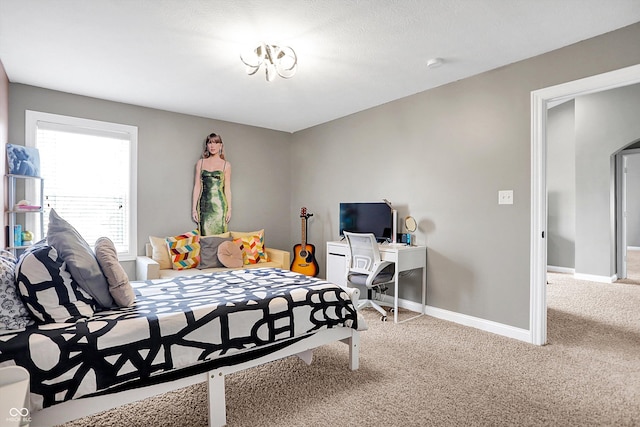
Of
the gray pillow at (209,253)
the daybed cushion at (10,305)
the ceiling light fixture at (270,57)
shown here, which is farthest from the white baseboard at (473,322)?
the daybed cushion at (10,305)

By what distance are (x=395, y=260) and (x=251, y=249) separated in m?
1.93

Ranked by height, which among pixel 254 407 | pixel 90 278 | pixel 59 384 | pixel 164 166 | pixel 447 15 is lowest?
pixel 254 407

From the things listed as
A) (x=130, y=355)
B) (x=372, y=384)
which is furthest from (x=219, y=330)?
(x=372, y=384)

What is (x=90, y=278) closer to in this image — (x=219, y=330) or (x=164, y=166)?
(x=219, y=330)

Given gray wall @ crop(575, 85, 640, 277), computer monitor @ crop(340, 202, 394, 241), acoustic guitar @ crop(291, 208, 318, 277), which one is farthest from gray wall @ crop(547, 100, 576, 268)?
acoustic guitar @ crop(291, 208, 318, 277)

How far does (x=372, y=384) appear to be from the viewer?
215cm

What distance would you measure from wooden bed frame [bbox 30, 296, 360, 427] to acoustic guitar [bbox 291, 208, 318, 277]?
95.0 inches

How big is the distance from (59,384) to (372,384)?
1632 mm

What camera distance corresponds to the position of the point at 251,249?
4387 mm

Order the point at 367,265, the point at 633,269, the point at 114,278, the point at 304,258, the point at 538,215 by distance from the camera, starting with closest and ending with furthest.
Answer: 1. the point at 114,278
2. the point at 538,215
3. the point at 367,265
4. the point at 304,258
5. the point at 633,269

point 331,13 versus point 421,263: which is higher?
point 331,13

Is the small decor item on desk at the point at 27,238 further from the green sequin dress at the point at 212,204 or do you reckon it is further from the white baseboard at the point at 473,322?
the white baseboard at the point at 473,322

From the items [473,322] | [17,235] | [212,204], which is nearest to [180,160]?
[212,204]

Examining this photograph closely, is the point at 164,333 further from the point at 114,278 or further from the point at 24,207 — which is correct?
the point at 24,207
